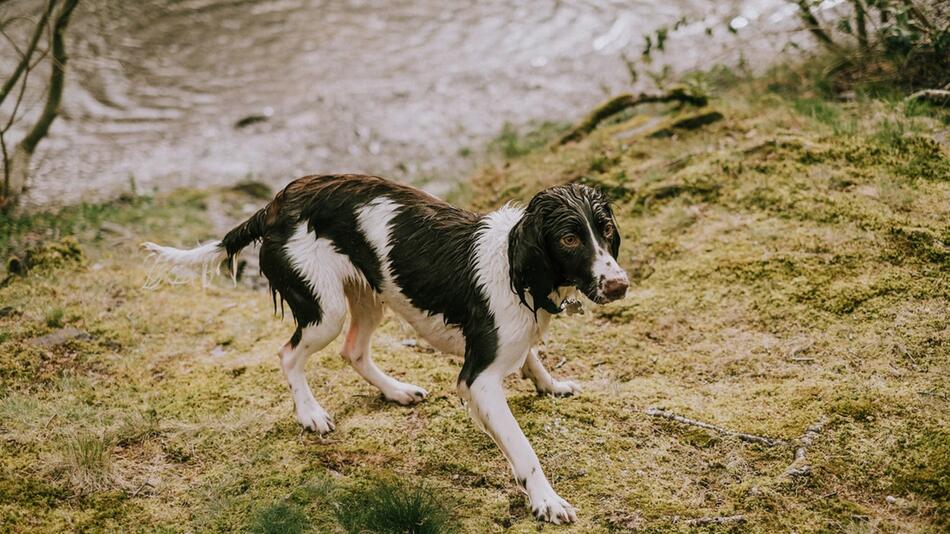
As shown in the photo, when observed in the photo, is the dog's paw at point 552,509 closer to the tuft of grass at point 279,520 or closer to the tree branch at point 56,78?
the tuft of grass at point 279,520

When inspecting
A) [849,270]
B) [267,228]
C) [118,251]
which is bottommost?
[118,251]

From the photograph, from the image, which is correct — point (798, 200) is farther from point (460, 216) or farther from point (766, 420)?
point (460, 216)

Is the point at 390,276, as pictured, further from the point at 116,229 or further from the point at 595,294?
the point at 116,229

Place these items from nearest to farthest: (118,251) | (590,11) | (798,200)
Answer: (798,200), (118,251), (590,11)

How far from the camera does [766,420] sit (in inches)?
169

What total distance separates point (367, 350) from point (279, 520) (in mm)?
1289

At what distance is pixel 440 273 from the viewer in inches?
169

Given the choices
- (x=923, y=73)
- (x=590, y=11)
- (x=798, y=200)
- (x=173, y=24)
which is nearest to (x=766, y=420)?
(x=798, y=200)

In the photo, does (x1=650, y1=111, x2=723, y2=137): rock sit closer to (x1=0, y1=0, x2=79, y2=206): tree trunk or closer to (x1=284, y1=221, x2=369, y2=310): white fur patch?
(x1=284, y1=221, x2=369, y2=310): white fur patch

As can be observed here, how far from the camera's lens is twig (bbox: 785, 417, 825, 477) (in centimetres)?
388

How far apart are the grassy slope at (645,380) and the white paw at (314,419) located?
11cm

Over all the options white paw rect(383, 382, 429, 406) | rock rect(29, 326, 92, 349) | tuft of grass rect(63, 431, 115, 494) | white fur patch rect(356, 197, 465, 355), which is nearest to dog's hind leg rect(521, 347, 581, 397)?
white fur patch rect(356, 197, 465, 355)

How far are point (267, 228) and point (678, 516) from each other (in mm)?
2635

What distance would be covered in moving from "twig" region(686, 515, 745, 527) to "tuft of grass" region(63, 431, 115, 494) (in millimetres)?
2836
